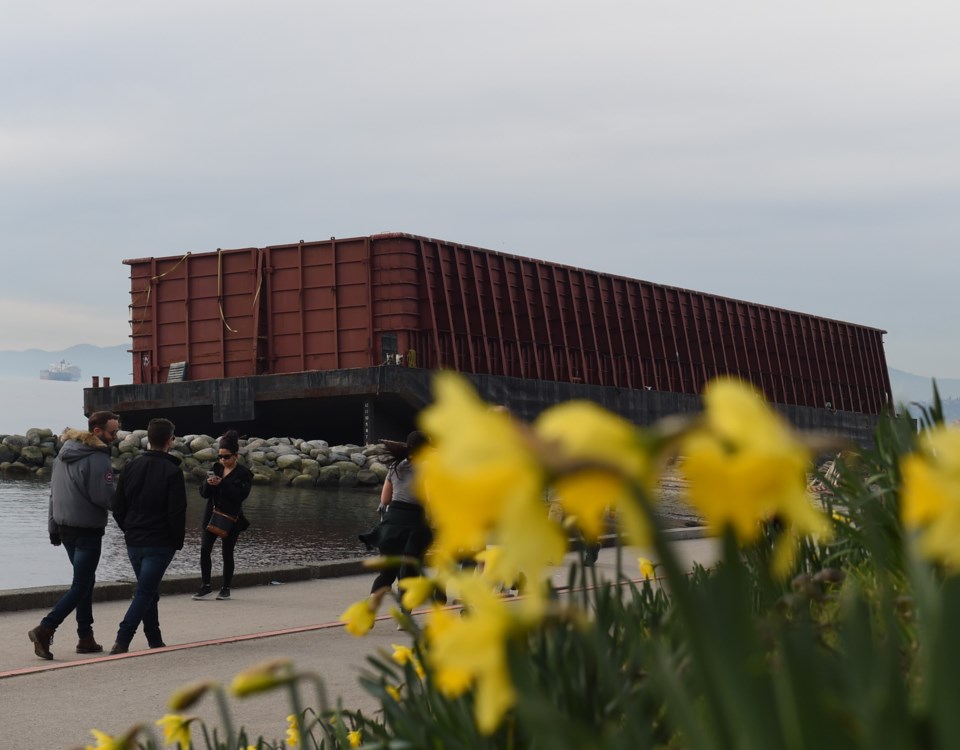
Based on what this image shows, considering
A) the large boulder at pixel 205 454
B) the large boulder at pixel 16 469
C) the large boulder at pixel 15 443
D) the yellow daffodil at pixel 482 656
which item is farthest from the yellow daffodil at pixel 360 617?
the large boulder at pixel 15 443

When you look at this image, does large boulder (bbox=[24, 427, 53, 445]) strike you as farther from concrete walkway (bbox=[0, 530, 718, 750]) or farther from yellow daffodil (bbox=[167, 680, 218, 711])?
yellow daffodil (bbox=[167, 680, 218, 711])

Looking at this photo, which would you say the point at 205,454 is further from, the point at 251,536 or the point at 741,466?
the point at 741,466

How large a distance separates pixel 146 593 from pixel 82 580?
1.54 feet

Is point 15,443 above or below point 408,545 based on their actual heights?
above

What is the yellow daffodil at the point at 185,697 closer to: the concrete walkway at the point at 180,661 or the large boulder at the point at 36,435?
the concrete walkway at the point at 180,661

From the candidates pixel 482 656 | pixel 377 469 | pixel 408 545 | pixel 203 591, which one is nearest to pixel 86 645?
pixel 408 545

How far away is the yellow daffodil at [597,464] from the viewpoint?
835 millimetres

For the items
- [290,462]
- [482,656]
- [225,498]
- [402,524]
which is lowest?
[482,656]

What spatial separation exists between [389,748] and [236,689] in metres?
0.78

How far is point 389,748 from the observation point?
223 cm

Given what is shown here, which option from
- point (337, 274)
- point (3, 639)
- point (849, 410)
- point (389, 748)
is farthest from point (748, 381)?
point (389, 748)

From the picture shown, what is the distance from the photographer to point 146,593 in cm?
891

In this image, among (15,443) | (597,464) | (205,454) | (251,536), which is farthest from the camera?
(15,443)

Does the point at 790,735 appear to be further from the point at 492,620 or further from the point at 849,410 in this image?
the point at 849,410
